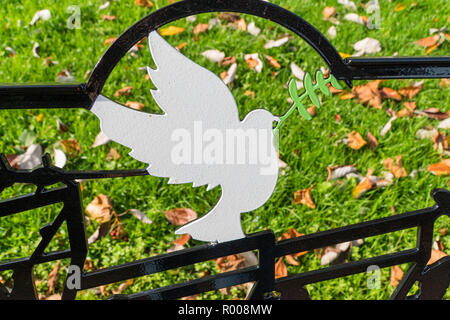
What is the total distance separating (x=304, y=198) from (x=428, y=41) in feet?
3.56

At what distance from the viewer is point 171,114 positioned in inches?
30.0

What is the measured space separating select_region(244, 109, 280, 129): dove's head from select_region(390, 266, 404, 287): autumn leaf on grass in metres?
0.78

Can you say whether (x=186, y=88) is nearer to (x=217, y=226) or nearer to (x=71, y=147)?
(x=217, y=226)

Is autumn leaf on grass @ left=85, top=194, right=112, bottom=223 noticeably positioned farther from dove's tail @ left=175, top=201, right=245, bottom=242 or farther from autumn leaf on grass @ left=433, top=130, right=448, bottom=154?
autumn leaf on grass @ left=433, top=130, right=448, bottom=154

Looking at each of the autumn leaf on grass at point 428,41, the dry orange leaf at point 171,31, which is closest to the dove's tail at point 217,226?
the dry orange leaf at point 171,31

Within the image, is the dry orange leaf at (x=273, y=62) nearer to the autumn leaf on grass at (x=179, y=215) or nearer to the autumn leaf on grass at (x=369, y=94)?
the autumn leaf on grass at (x=369, y=94)

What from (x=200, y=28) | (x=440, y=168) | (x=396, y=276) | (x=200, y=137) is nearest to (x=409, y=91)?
(x=440, y=168)

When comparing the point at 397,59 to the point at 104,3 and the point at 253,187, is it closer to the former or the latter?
the point at 253,187

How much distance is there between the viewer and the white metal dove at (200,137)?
733 millimetres

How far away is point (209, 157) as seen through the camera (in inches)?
32.1

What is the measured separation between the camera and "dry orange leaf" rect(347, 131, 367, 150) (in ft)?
5.29

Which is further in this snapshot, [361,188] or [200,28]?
[200,28]

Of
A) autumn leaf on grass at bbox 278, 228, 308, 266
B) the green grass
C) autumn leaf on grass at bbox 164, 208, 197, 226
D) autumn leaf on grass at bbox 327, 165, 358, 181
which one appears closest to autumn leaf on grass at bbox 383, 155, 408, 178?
the green grass

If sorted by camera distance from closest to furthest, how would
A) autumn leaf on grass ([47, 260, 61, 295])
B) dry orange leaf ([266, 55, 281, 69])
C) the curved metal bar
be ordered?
the curved metal bar < autumn leaf on grass ([47, 260, 61, 295]) < dry orange leaf ([266, 55, 281, 69])
